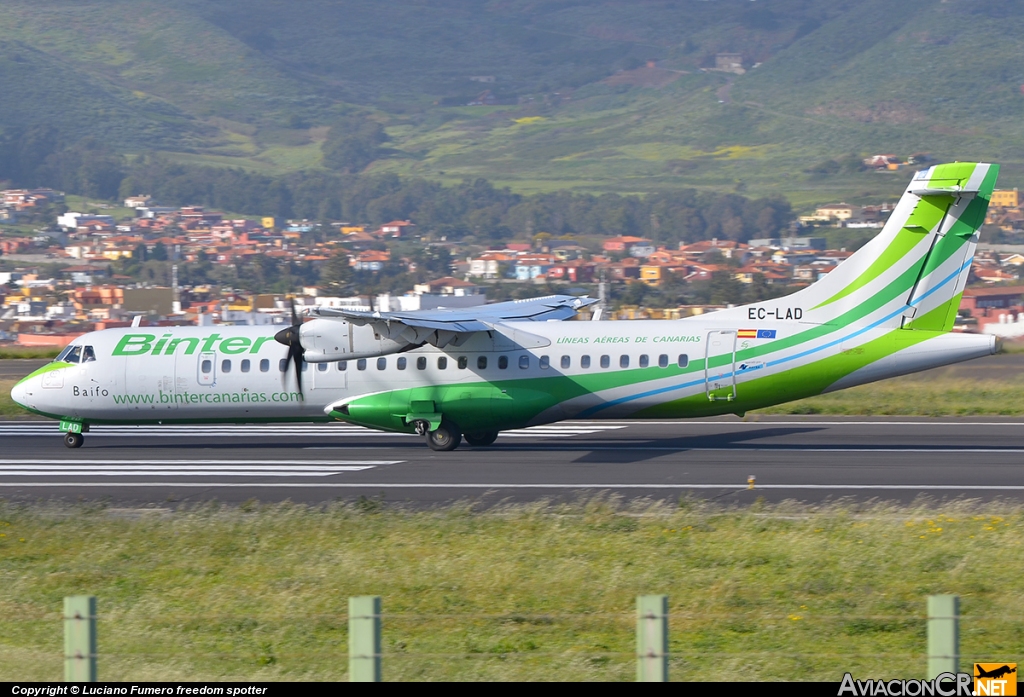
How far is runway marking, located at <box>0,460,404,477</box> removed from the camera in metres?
24.2

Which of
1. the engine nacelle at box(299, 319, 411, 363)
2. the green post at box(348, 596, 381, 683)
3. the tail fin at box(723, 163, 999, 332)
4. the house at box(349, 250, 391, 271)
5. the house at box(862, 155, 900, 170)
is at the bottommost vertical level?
the green post at box(348, 596, 381, 683)

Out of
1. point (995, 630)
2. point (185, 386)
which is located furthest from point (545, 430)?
point (995, 630)

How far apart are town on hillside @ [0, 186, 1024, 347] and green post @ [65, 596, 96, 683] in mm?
46537

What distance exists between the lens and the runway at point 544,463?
21.3 meters

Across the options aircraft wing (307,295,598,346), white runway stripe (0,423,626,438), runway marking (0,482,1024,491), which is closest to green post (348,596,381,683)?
runway marking (0,482,1024,491)

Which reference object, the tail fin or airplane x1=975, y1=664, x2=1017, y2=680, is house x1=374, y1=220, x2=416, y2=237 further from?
airplane x1=975, y1=664, x2=1017, y2=680

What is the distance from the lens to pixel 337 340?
2586cm

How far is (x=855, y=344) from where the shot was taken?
81.5 feet

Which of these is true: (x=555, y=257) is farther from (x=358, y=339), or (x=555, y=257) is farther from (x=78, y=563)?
(x=78, y=563)

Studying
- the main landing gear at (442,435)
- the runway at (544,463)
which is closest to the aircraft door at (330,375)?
the runway at (544,463)

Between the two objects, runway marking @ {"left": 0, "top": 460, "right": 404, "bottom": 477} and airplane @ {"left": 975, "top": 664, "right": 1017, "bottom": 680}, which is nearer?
airplane @ {"left": 975, "top": 664, "right": 1017, "bottom": 680}

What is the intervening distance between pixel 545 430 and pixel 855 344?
9472mm

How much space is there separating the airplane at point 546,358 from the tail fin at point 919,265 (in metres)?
0.03

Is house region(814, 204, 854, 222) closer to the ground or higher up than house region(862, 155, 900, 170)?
closer to the ground
